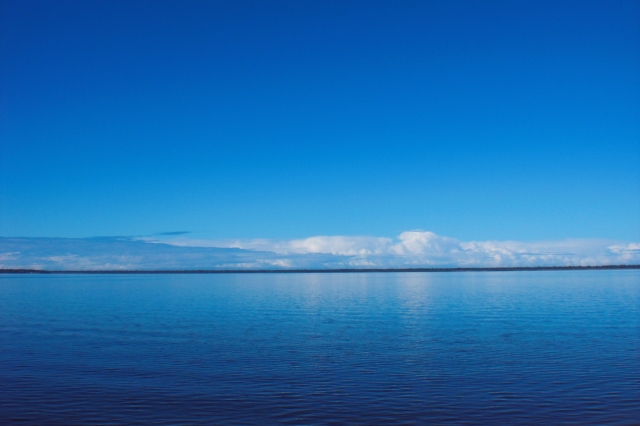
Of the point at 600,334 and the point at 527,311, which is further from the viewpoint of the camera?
the point at 527,311

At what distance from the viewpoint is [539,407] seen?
19.2 m

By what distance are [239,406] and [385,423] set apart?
5.47 meters

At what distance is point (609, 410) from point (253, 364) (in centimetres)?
1587

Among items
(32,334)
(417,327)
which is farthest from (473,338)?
(32,334)

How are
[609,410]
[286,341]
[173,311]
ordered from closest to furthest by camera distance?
[609,410] < [286,341] < [173,311]

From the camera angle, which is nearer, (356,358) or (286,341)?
(356,358)

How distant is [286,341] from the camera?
34.8 meters

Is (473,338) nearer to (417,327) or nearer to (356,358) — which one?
(417,327)

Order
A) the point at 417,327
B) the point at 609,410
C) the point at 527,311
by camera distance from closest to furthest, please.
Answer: the point at 609,410
the point at 417,327
the point at 527,311

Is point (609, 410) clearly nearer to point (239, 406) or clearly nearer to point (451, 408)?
point (451, 408)

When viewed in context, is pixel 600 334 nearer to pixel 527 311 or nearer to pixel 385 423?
pixel 527 311

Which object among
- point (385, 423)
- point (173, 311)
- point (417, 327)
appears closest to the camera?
point (385, 423)

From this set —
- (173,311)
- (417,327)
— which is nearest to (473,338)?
(417,327)

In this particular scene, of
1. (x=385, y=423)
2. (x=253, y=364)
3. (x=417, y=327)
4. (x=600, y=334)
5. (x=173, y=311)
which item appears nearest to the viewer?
(x=385, y=423)
